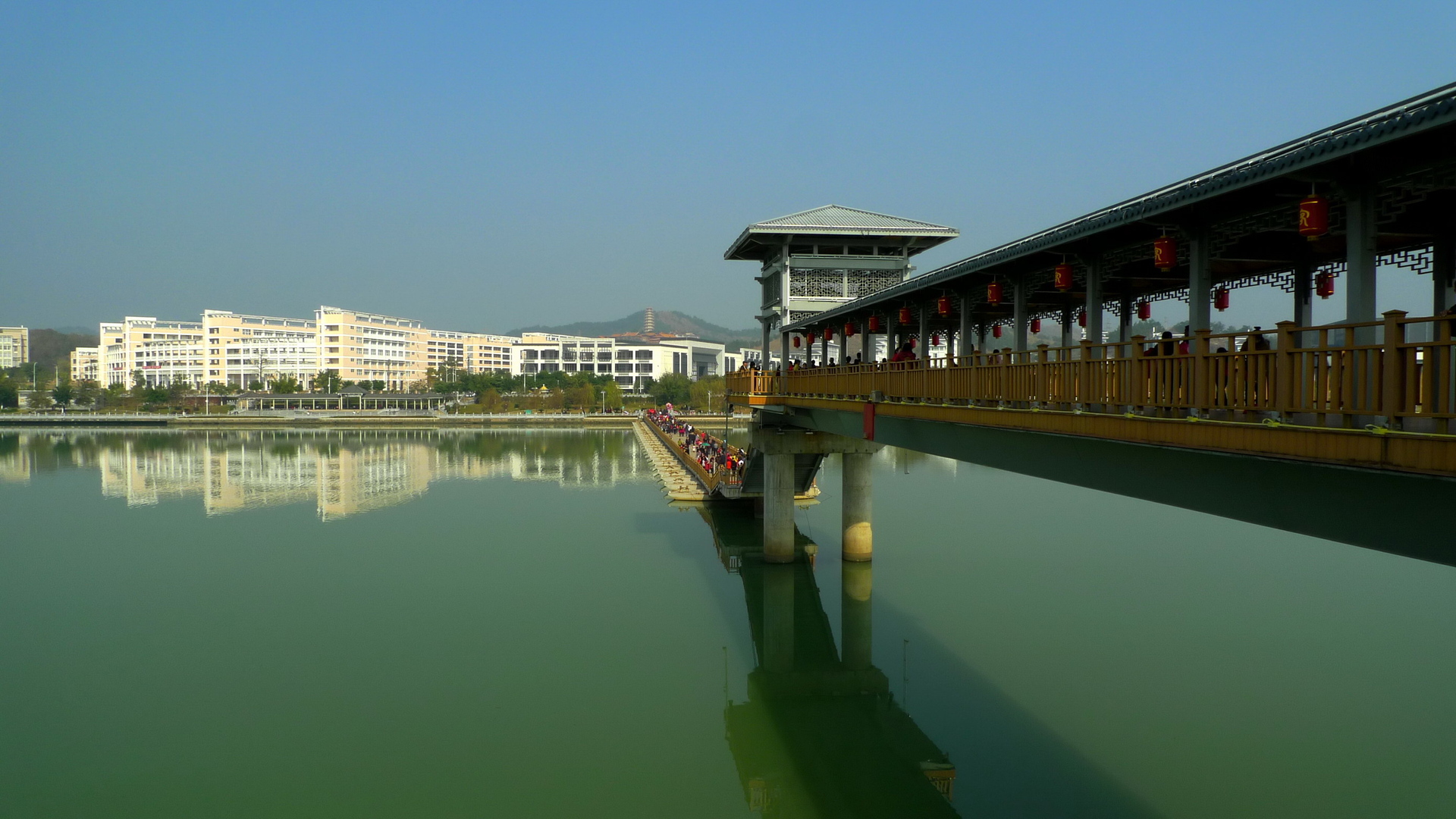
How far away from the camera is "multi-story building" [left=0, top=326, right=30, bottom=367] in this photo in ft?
573

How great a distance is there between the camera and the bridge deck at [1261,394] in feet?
16.7

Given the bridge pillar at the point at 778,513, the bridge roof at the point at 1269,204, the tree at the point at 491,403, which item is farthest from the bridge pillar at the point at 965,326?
the tree at the point at 491,403

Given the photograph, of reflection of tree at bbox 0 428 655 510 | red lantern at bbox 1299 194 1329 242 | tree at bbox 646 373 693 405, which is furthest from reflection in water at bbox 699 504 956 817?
tree at bbox 646 373 693 405

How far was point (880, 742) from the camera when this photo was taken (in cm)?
1295

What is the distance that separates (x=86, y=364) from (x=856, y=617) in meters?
168

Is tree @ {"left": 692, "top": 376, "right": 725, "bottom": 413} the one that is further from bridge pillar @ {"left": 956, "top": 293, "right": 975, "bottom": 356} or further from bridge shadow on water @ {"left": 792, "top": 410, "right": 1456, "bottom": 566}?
bridge shadow on water @ {"left": 792, "top": 410, "right": 1456, "bottom": 566}

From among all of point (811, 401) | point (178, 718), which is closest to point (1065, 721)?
point (811, 401)

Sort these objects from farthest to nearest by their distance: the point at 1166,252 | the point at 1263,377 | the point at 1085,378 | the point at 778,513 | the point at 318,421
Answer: the point at 318,421 → the point at 778,513 → the point at 1085,378 → the point at 1166,252 → the point at 1263,377

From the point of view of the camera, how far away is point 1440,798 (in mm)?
10430

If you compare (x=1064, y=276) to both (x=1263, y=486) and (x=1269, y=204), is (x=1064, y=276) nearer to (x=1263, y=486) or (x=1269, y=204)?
(x=1269, y=204)

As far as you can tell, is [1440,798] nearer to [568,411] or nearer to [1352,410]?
[1352,410]

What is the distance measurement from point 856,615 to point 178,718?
41.5 feet

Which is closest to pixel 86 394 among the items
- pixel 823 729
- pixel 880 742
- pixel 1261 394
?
pixel 823 729

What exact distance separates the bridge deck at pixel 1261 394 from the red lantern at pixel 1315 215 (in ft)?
2.49
